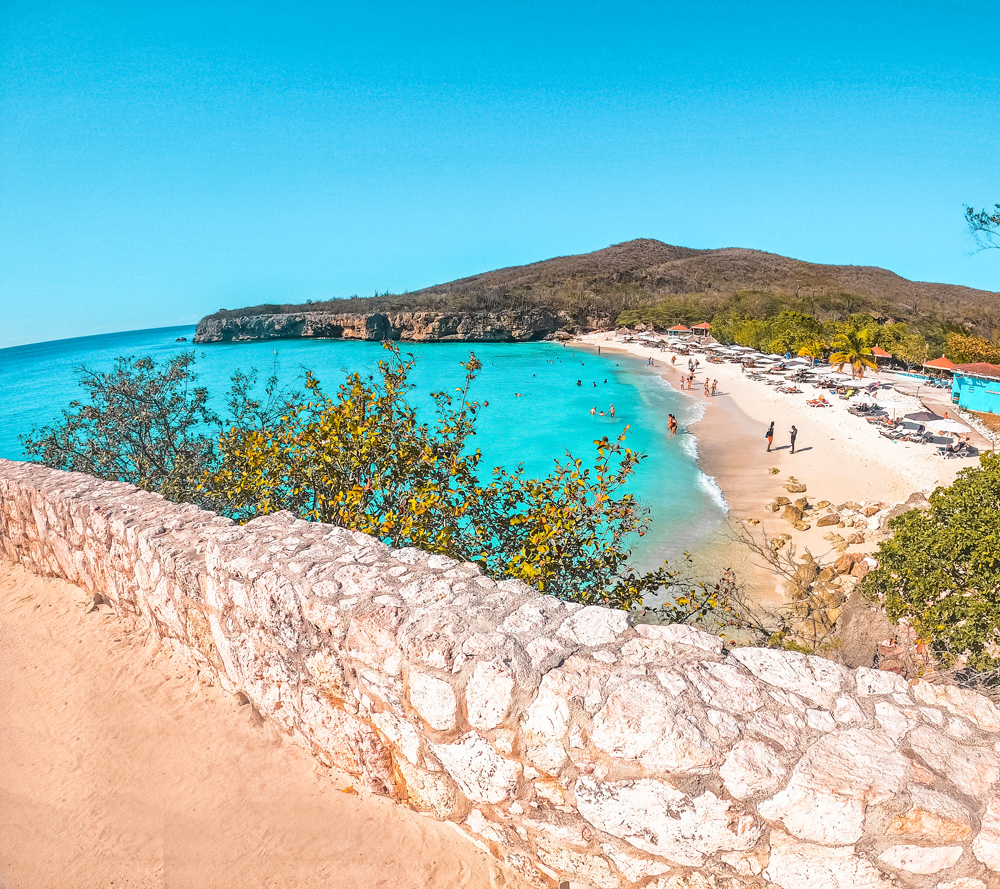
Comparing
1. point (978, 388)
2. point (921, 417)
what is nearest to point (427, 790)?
point (921, 417)

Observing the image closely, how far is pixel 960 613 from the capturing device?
7.02m

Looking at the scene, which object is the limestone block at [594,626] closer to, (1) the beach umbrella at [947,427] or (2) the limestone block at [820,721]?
(2) the limestone block at [820,721]

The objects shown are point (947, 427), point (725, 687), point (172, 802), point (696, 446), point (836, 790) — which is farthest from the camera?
point (696, 446)

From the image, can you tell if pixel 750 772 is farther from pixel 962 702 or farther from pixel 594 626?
pixel 962 702

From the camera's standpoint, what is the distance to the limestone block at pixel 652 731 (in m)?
2.27

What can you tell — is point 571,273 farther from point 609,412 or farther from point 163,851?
point 163,851

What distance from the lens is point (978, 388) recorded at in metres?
A: 28.5

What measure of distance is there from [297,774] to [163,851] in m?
0.76

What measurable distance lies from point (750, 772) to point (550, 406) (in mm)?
39295

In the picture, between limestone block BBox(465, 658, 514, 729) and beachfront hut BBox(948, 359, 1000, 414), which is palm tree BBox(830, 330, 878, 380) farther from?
limestone block BBox(465, 658, 514, 729)

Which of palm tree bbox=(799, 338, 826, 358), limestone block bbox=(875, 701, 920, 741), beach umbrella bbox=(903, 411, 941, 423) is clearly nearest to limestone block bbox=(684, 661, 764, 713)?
limestone block bbox=(875, 701, 920, 741)

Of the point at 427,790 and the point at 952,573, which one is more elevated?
the point at 427,790

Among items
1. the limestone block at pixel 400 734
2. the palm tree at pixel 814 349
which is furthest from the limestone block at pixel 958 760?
the palm tree at pixel 814 349

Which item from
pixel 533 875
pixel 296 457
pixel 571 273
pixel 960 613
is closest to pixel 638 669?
pixel 533 875
